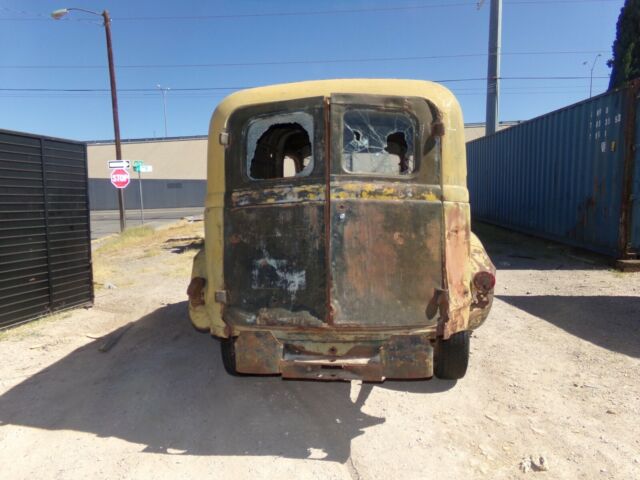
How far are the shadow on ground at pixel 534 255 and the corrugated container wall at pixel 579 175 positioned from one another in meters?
0.26

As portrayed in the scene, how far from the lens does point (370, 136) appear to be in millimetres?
3143

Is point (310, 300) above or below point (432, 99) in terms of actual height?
below

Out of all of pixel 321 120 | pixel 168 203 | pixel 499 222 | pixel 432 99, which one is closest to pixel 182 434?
pixel 321 120

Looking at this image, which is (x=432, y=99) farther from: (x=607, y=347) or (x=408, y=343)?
(x=607, y=347)

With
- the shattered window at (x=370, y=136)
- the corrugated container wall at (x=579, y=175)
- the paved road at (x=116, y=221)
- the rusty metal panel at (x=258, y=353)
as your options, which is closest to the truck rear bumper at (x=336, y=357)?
the rusty metal panel at (x=258, y=353)

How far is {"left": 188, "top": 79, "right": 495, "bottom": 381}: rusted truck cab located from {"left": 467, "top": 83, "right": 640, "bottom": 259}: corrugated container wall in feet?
20.8

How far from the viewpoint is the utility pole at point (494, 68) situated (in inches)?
742

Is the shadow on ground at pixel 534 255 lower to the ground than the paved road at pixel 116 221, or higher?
lower

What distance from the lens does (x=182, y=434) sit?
322 centimetres

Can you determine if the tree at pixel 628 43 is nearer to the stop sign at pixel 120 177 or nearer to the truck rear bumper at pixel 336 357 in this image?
the stop sign at pixel 120 177

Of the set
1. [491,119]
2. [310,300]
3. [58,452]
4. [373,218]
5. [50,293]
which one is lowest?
[58,452]

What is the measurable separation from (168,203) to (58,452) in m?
42.3

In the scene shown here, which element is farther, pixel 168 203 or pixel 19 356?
pixel 168 203

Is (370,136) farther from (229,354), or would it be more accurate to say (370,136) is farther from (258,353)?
(229,354)
